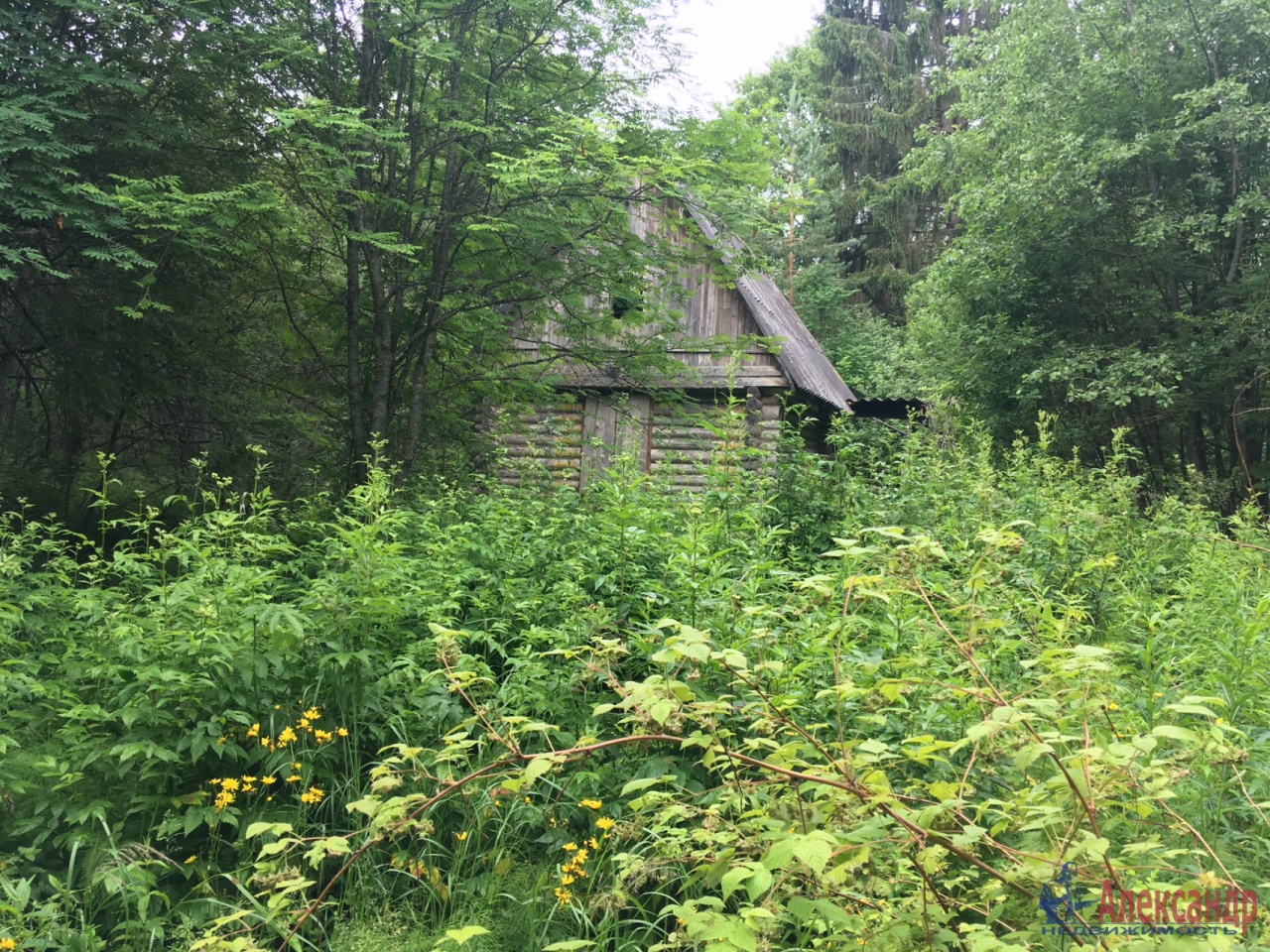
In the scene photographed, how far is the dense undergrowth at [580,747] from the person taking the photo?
1798 mm

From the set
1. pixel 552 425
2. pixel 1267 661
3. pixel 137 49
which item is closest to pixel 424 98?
pixel 137 49

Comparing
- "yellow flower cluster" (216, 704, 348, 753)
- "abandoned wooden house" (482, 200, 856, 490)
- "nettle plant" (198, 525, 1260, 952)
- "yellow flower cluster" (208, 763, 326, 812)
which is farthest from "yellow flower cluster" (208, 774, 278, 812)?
"abandoned wooden house" (482, 200, 856, 490)

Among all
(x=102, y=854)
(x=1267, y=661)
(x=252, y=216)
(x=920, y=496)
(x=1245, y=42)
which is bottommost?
(x=102, y=854)

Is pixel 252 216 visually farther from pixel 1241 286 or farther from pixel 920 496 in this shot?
pixel 1241 286

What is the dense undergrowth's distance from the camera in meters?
1.80

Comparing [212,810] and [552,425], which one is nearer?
[212,810]

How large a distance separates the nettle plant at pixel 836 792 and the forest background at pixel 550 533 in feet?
0.08

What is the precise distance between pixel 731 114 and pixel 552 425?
3363 millimetres

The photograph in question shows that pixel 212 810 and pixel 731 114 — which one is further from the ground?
pixel 731 114

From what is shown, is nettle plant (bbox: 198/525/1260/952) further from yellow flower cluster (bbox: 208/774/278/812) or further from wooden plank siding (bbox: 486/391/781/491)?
wooden plank siding (bbox: 486/391/781/491)

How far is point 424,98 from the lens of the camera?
23.1ft

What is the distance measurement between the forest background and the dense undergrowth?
0.09 ft

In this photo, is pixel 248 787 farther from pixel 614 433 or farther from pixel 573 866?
pixel 614 433

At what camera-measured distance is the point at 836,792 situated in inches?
70.3
